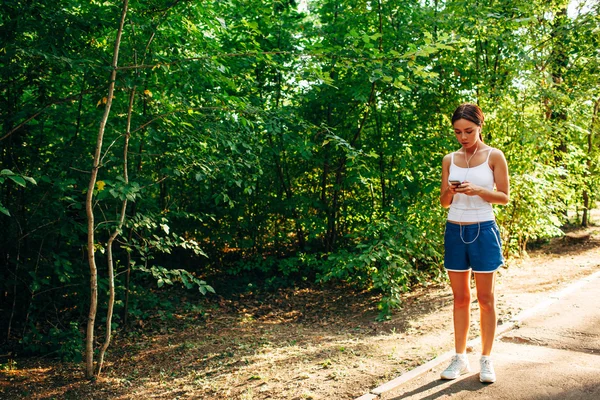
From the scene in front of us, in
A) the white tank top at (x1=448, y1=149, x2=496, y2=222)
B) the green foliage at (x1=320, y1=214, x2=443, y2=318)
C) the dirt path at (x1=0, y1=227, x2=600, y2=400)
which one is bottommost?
the dirt path at (x1=0, y1=227, x2=600, y2=400)

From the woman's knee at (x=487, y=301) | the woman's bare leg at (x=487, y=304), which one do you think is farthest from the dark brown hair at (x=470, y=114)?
the woman's knee at (x=487, y=301)

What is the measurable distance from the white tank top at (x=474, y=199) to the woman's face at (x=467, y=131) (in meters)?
0.15

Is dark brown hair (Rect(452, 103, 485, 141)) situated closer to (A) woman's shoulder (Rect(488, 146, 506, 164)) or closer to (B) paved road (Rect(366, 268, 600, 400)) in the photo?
(A) woman's shoulder (Rect(488, 146, 506, 164))

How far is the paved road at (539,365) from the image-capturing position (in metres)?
3.47

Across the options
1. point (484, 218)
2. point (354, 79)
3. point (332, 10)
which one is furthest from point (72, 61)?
point (332, 10)

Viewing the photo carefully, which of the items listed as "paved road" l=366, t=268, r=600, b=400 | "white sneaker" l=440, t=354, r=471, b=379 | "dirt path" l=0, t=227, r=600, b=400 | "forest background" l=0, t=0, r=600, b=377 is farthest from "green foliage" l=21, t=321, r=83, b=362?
"white sneaker" l=440, t=354, r=471, b=379

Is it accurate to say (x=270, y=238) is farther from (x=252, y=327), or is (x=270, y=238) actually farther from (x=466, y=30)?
(x=466, y=30)

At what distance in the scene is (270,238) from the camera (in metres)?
8.98

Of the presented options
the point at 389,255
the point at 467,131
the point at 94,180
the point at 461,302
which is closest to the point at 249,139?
the point at 94,180

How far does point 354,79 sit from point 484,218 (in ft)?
12.6

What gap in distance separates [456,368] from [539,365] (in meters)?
0.77

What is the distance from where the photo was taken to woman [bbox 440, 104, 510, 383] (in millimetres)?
3445

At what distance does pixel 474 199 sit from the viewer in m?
3.53

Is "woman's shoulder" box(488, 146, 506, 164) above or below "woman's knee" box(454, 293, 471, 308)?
above
